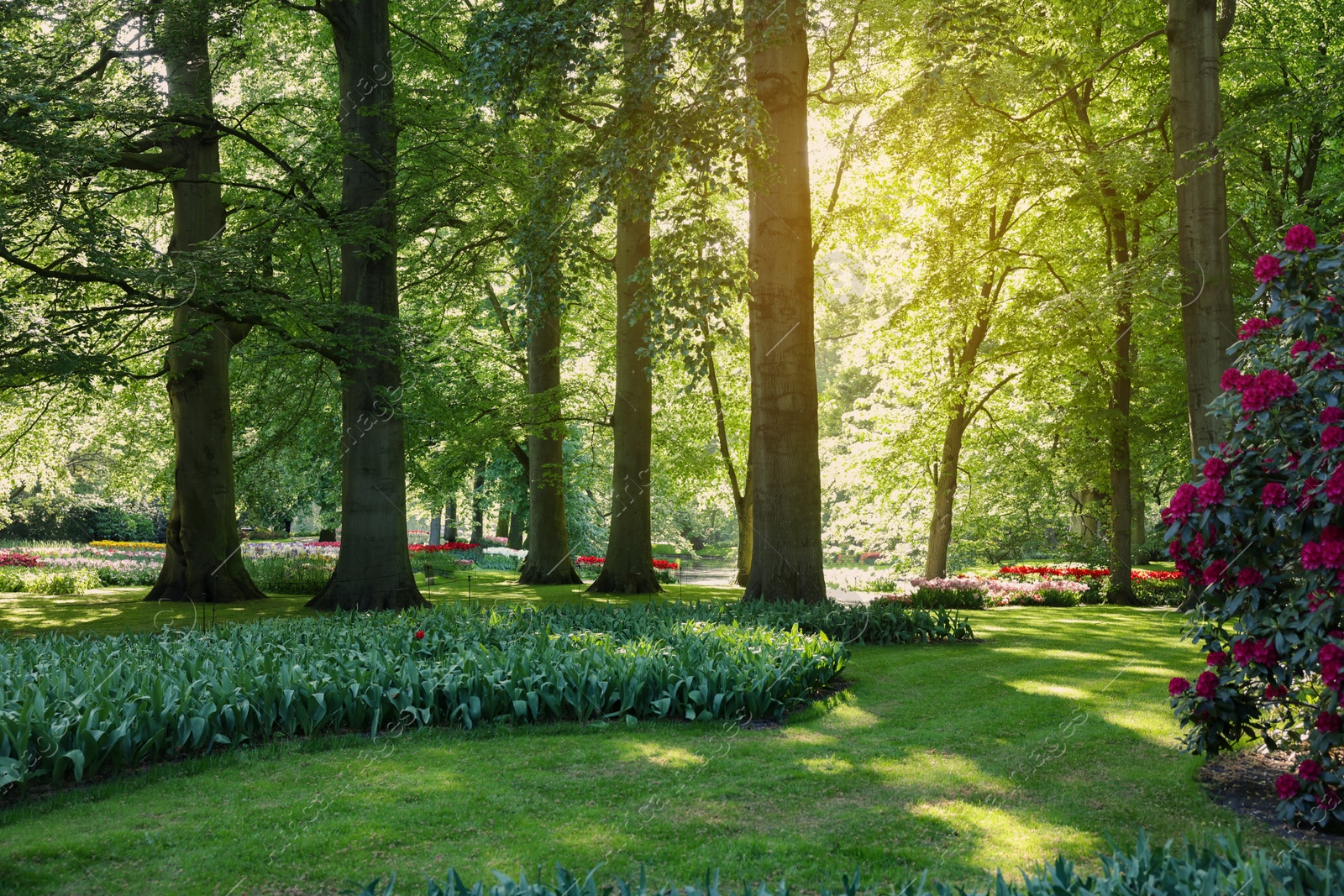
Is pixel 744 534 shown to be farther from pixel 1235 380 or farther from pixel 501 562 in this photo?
pixel 1235 380

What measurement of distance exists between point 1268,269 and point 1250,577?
4.81 feet

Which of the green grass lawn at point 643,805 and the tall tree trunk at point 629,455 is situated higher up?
the tall tree trunk at point 629,455

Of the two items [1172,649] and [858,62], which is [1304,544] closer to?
[1172,649]

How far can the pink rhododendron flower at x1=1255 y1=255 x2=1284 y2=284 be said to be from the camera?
430 centimetres

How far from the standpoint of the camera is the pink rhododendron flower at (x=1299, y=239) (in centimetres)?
423

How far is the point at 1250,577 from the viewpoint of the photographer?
421 centimetres

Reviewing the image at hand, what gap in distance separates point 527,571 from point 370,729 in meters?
12.6

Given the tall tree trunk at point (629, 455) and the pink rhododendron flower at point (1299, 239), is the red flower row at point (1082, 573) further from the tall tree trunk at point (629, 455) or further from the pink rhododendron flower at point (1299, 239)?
the pink rhododendron flower at point (1299, 239)

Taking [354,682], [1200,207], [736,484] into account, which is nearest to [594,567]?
[736,484]

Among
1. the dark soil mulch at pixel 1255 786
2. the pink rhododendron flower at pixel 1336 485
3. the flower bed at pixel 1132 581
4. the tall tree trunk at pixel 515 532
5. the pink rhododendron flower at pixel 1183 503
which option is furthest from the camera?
the tall tree trunk at pixel 515 532

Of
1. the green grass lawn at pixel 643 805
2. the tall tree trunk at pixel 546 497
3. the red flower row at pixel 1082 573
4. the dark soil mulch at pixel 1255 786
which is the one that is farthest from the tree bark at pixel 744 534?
the dark soil mulch at pixel 1255 786

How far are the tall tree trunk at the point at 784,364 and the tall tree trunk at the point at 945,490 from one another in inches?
318

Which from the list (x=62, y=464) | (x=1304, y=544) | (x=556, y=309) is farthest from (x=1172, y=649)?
(x=62, y=464)

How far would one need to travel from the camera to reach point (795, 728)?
6211 mm
